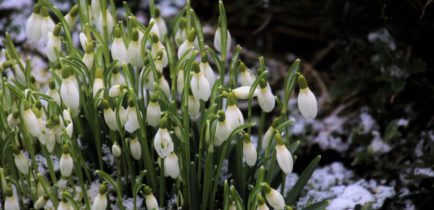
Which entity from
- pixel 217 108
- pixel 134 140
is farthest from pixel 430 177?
pixel 134 140

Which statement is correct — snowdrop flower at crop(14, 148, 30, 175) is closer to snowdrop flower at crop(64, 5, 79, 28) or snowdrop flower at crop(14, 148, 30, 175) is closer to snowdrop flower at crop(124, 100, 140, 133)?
snowdrop flower at crop(124, 100, 140, 133)

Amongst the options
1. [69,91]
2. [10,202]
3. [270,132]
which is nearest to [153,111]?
[69,91]

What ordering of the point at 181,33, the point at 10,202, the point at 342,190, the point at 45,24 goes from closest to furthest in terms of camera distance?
1. the point at 10,202
2. the point at 45,24
3. the point at 181,33
4. the point at 342,190

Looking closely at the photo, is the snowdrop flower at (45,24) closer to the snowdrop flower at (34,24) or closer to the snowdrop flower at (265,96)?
the snowdrop flower at (34,24)

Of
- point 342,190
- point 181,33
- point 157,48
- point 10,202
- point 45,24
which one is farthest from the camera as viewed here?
point 342,190

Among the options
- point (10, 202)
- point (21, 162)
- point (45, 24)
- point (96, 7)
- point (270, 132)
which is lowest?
point (10, 202)

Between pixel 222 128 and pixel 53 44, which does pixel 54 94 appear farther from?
pixel 222 128
